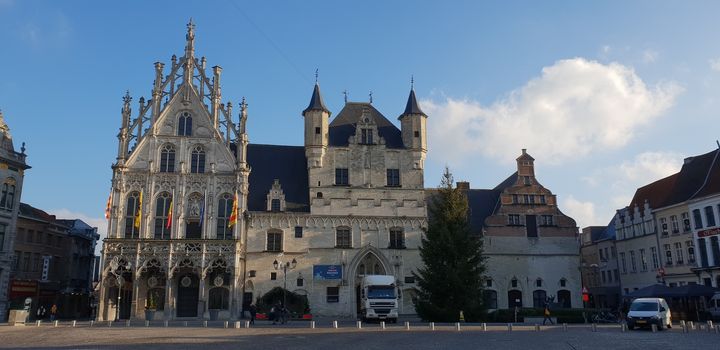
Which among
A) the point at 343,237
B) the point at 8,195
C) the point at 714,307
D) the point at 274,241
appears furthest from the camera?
the point at 343,237

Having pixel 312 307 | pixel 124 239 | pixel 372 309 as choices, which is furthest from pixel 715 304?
pixel 124 239

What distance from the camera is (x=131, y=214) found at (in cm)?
4222

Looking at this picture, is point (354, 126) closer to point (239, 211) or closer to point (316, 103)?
point (316, 103)

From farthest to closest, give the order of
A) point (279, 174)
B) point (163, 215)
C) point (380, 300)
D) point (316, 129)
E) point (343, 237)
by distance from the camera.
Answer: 1. point (279, 174)
2. point (316, 129)
3. point (343, 237)
4. point (163, 215)
5. point (380, 300)

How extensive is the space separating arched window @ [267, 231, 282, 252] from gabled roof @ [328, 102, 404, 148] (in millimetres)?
8961

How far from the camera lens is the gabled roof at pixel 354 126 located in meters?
47.8

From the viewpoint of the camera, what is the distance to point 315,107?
154ft

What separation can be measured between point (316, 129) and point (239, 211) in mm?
9479

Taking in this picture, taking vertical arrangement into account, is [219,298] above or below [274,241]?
below

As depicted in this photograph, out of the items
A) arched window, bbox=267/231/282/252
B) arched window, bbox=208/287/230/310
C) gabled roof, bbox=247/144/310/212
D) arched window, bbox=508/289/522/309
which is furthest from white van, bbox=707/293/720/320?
arched window, bbox=208/287/230/310

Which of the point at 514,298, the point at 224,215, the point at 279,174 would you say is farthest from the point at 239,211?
the point at 514,298

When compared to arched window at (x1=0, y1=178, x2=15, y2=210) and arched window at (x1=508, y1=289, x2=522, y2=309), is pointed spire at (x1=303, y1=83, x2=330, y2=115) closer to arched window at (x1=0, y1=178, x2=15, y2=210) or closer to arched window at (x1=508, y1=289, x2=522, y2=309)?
arched window at (x1=508, y1=289, x2=522, y2=309)

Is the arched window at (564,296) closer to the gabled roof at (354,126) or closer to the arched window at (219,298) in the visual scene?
the gabled roof at (354,126)

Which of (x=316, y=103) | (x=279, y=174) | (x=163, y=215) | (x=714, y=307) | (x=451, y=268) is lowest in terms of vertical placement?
(x=714, y=307)
